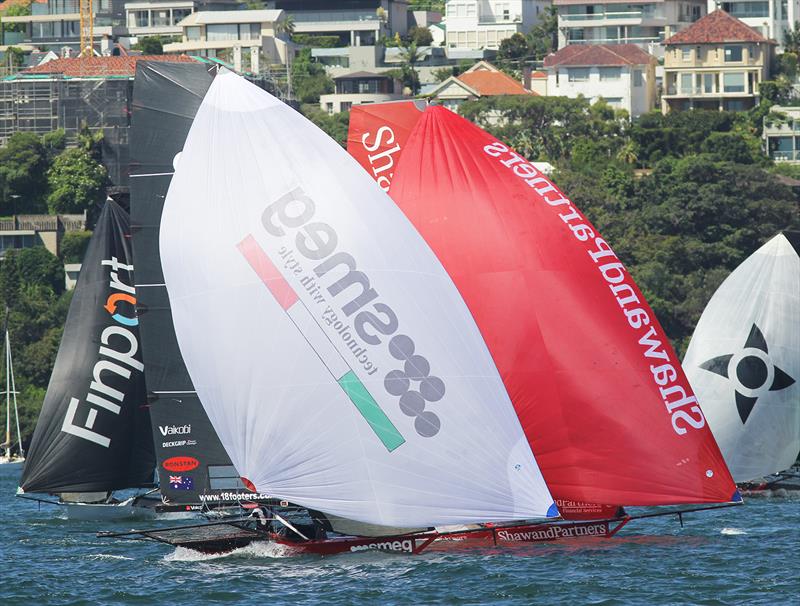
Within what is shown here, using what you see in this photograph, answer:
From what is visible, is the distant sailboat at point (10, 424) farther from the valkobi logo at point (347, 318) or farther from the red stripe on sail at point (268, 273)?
the valkobi logo at point (347, 318)

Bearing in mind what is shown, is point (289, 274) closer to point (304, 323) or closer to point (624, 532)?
point (304, 323)

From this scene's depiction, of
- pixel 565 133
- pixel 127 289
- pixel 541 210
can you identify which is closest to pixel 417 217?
pixel 541 210

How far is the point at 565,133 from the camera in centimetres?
8844

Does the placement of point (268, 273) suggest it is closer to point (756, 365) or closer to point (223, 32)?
point (756, 365)

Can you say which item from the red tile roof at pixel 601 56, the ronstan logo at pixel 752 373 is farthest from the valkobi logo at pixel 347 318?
the red tile roof at pixel 601 56

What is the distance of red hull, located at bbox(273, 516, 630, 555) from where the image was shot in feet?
81.0

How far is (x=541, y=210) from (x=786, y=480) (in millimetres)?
15230

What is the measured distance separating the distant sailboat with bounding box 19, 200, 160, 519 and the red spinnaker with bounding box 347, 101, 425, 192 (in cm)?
427

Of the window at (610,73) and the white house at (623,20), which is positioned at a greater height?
the white house at (623,20)

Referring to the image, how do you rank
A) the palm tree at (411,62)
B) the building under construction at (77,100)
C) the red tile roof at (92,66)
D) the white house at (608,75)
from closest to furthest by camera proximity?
1. the building under construction at (77,100)
2. the red tile roof at (92,66)
3. the white house at (608,75)
4. the palm tree at (411,62)

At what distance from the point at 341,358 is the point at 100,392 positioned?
10.9 m

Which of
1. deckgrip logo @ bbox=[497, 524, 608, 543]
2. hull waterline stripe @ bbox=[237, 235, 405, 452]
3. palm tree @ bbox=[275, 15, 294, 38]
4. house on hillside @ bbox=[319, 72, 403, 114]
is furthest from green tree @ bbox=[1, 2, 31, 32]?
hull waterline stripe @ bbox=[237, 235, 405, 452]

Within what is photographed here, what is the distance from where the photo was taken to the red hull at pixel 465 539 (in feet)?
81.0

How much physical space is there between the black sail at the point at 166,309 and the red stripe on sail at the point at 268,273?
3004mm
